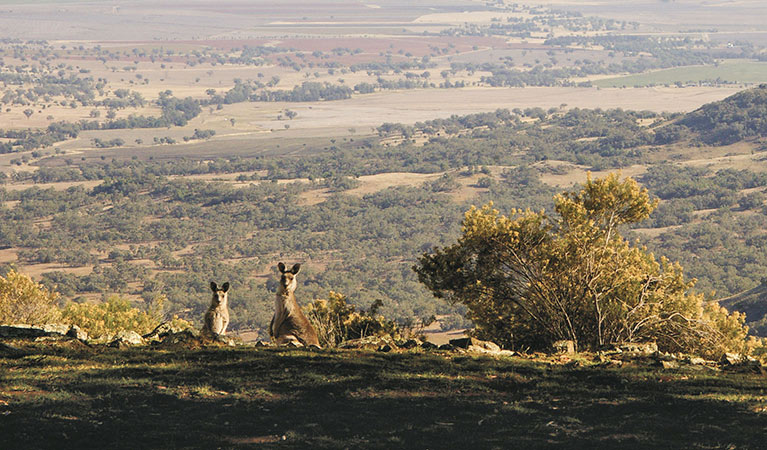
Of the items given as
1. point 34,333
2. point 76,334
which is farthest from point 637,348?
point 34,333

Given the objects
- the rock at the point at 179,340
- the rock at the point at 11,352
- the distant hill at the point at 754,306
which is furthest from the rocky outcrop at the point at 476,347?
the distant hill at the point at 754,306

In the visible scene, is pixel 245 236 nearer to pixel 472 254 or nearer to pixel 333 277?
pixel 333 277

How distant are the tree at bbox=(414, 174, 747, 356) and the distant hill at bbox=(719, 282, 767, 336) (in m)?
54.2

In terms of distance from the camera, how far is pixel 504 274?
2172 cm

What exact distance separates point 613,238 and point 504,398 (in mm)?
11471

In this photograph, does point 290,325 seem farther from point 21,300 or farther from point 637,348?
point 21,300

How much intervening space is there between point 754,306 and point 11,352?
77420 millimetres

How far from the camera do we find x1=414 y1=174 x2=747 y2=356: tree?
66.6ft

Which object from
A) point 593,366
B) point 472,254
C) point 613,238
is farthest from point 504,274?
point 593,366

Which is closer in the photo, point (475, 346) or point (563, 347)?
point (475, 346)

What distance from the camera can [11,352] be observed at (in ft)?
47.4

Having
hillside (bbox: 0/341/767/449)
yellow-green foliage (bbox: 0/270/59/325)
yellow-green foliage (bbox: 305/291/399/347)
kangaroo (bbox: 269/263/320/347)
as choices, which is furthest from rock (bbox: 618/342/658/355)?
yellow-green foliage (bbox: 0/270/59/325)

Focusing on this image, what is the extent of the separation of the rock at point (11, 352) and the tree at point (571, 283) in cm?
1034

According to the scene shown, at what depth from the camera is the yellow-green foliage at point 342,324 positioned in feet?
61.8
